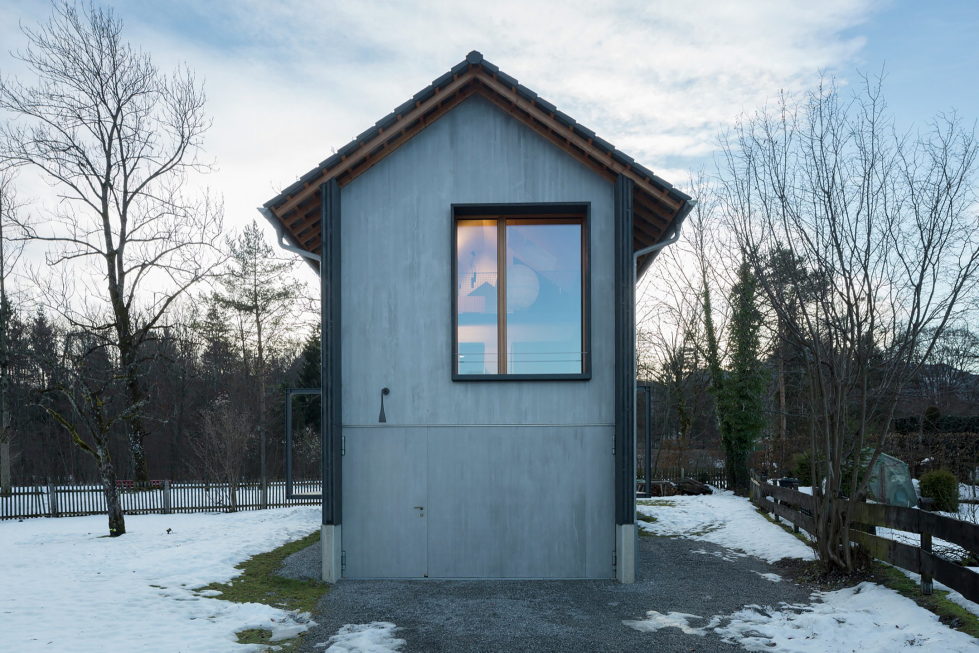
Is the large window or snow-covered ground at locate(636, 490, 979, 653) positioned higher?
the large window

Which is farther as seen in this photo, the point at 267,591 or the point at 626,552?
the point at 626,552

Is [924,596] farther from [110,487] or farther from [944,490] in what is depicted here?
[110,487]

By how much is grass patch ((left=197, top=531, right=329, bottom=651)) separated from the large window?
315 centimetres

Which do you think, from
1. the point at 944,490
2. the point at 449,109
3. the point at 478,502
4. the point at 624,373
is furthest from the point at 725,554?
the point at 944,490

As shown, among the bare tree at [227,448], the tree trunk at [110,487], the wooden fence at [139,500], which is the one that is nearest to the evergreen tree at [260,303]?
the bare tree at [227,448]

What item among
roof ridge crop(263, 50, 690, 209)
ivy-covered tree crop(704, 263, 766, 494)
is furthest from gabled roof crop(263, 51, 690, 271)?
ivy-covered tree crop(704, 263, 766, 494)

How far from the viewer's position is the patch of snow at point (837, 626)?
5.20 metres

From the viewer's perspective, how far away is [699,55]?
38.0 feet

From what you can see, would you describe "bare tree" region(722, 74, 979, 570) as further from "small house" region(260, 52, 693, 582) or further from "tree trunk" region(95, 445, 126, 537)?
"tree trunk" region(95, 445, 126, 537)

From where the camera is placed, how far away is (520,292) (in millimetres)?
8070

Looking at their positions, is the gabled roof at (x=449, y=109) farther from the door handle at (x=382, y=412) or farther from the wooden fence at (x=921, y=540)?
the wooden fence at (x=921, y=540)

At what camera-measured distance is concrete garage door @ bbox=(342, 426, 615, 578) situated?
7.77 metres

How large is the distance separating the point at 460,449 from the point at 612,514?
2.09 meters

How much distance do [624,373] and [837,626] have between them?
3.33 m
